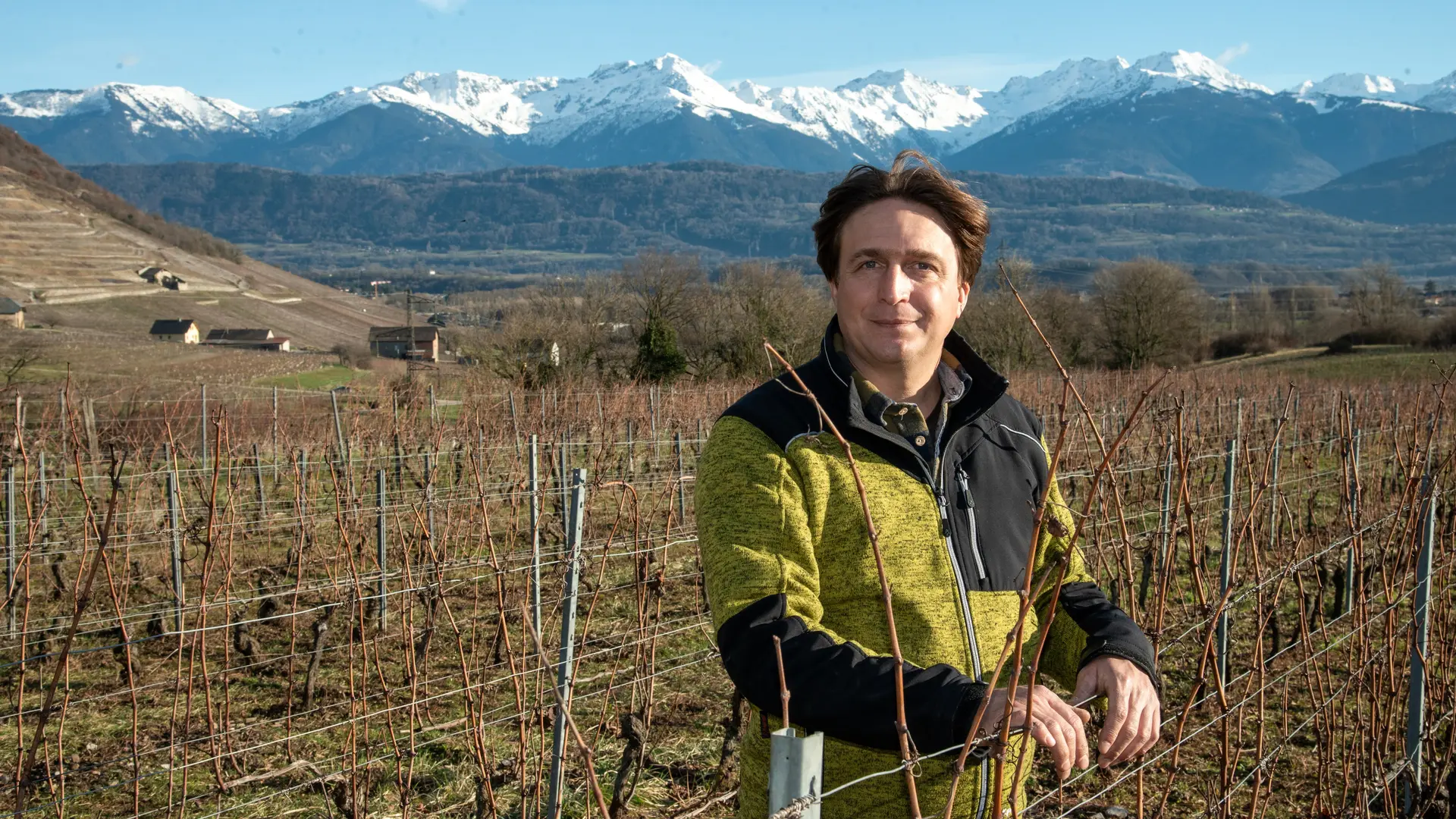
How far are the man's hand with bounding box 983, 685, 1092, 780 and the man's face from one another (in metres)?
0.53

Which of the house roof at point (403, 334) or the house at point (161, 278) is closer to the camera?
the house roof at point (403, 334)

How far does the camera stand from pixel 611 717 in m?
4.62

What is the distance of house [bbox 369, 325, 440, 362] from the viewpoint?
4789 centimetres

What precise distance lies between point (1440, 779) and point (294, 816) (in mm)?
3641

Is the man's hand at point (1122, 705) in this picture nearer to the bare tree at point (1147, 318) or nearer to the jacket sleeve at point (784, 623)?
the jacket sleeve at point (784, 623)

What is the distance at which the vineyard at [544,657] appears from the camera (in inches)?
108

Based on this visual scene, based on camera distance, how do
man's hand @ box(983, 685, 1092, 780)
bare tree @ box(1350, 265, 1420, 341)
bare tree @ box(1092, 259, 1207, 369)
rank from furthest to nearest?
bare tree @ box(1350, 265, 1420, 341)
bare tree @ box(1092, 259, 1207, 369)
man's hand @ box(983, 685, 1092, 780)

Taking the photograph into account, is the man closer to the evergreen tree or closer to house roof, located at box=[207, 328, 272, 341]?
the evergreen tree

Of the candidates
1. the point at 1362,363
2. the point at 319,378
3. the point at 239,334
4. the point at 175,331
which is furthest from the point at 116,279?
the point at 1362,363

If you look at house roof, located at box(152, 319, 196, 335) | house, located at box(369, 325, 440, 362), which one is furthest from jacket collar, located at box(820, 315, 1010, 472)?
house roof, located at box(152, 319, 196, 335)

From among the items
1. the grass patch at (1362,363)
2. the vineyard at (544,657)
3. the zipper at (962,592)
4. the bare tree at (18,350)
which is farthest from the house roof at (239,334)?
the zipper at (962,592)

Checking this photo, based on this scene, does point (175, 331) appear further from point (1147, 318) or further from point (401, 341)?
point (1147, 318)

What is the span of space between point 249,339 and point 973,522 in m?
57.0

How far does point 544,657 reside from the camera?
3.56ft
